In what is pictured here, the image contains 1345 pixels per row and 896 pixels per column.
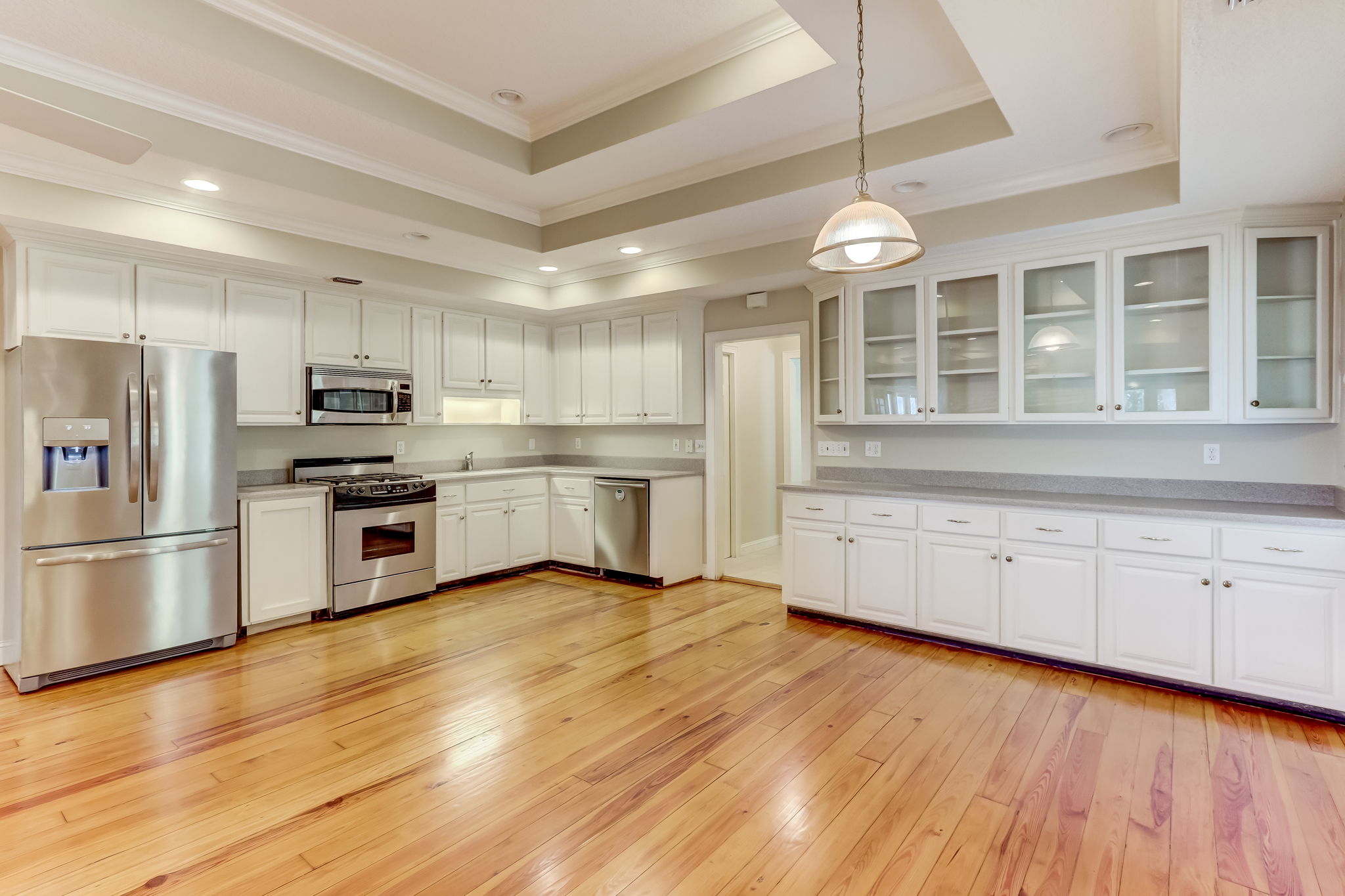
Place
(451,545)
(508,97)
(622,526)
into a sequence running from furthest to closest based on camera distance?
(622,526), (451,545), (508,97)

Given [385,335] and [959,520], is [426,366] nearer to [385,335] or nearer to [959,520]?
[385,335]

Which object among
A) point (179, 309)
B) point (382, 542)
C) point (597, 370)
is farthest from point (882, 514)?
point (179, 309)

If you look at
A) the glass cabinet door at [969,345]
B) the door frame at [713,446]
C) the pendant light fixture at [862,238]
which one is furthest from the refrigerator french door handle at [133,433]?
the glass cabinet door at [969,345]

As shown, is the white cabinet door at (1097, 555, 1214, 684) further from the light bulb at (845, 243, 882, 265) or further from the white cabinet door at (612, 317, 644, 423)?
the white cabinet door at (612, 317, 644, 423)

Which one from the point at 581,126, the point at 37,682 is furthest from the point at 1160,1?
the point at 37,682

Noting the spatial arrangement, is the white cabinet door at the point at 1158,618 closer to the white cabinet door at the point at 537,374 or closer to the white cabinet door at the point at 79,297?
the white cabinet door at the point at 537,374

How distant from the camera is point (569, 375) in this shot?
6.28m

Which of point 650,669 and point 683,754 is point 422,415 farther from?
point 683,754

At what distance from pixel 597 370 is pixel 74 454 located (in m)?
3.63

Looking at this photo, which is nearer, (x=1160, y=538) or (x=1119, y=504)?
(x=1160, y=538)

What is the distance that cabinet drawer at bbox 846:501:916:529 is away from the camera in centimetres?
404

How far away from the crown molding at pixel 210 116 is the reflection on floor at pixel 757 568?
3535mm

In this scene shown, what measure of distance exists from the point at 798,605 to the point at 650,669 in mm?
1386

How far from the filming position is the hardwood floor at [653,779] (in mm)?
1966
